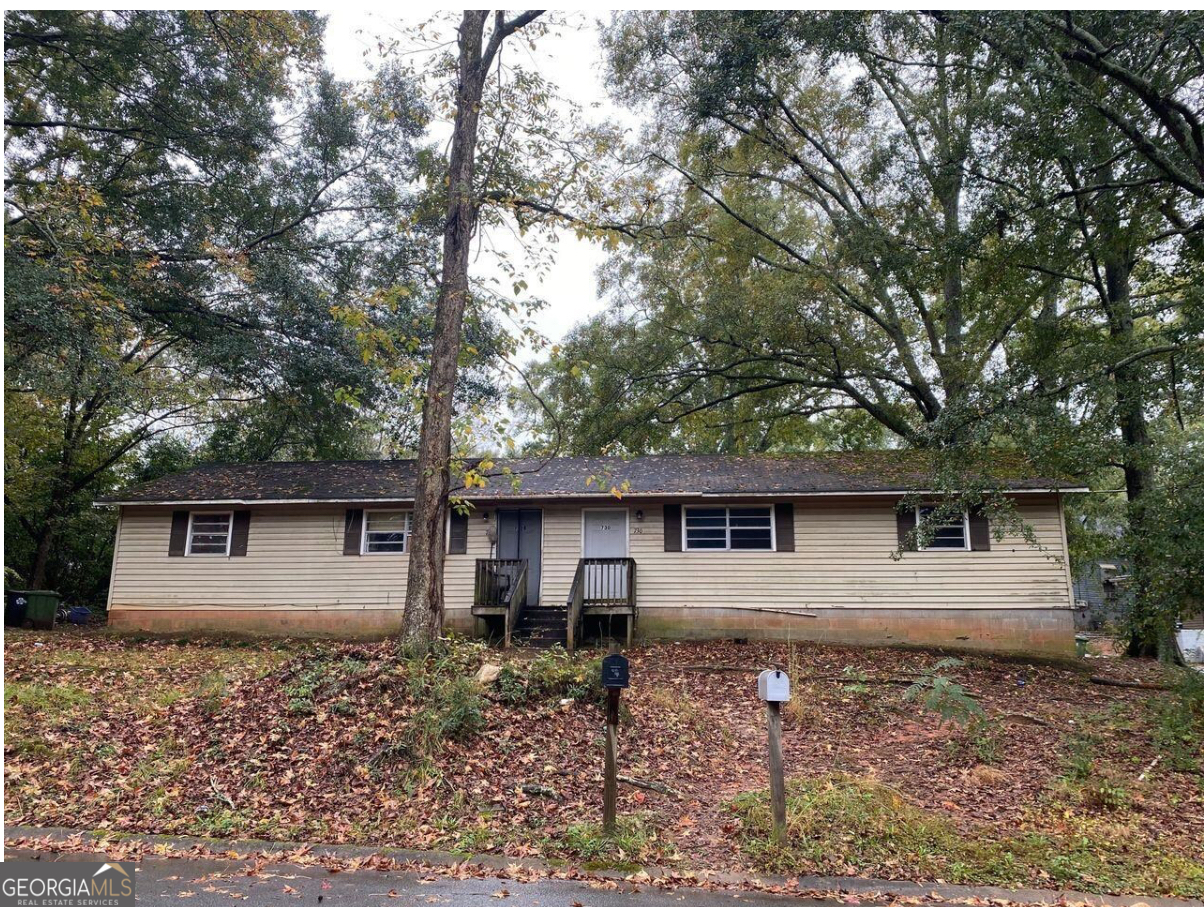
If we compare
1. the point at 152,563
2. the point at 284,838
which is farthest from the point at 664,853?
the point at 152,563

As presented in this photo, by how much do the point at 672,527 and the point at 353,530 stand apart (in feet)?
22.6

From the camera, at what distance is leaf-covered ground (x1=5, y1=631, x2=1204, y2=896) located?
5066 millimetres

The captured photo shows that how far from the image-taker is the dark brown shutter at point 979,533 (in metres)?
14.0

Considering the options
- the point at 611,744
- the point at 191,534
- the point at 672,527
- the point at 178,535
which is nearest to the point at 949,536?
the point at 672,527

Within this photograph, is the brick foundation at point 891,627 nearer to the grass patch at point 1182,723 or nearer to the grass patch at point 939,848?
the grass patch at point 1182,723

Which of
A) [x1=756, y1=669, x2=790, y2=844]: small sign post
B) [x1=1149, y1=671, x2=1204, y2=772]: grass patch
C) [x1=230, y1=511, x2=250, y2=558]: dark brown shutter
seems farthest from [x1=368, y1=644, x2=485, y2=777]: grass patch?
[x1=230, y1=511, x2=250, y2=558]: dark brown shutter

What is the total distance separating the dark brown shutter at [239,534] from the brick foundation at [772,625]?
1.25 metres

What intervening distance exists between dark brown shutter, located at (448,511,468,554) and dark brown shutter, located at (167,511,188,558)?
5.93 m

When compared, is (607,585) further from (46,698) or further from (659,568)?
(46,698)

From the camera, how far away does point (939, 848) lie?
5.04m

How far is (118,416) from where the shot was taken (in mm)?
A: 21844

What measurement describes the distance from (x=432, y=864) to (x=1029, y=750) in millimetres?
6285

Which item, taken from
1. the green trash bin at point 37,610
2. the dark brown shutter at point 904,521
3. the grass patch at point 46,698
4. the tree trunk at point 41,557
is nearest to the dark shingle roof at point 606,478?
the dark brown shutter at point 904,521

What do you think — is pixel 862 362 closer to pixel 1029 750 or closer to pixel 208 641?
pixel 1029 750
